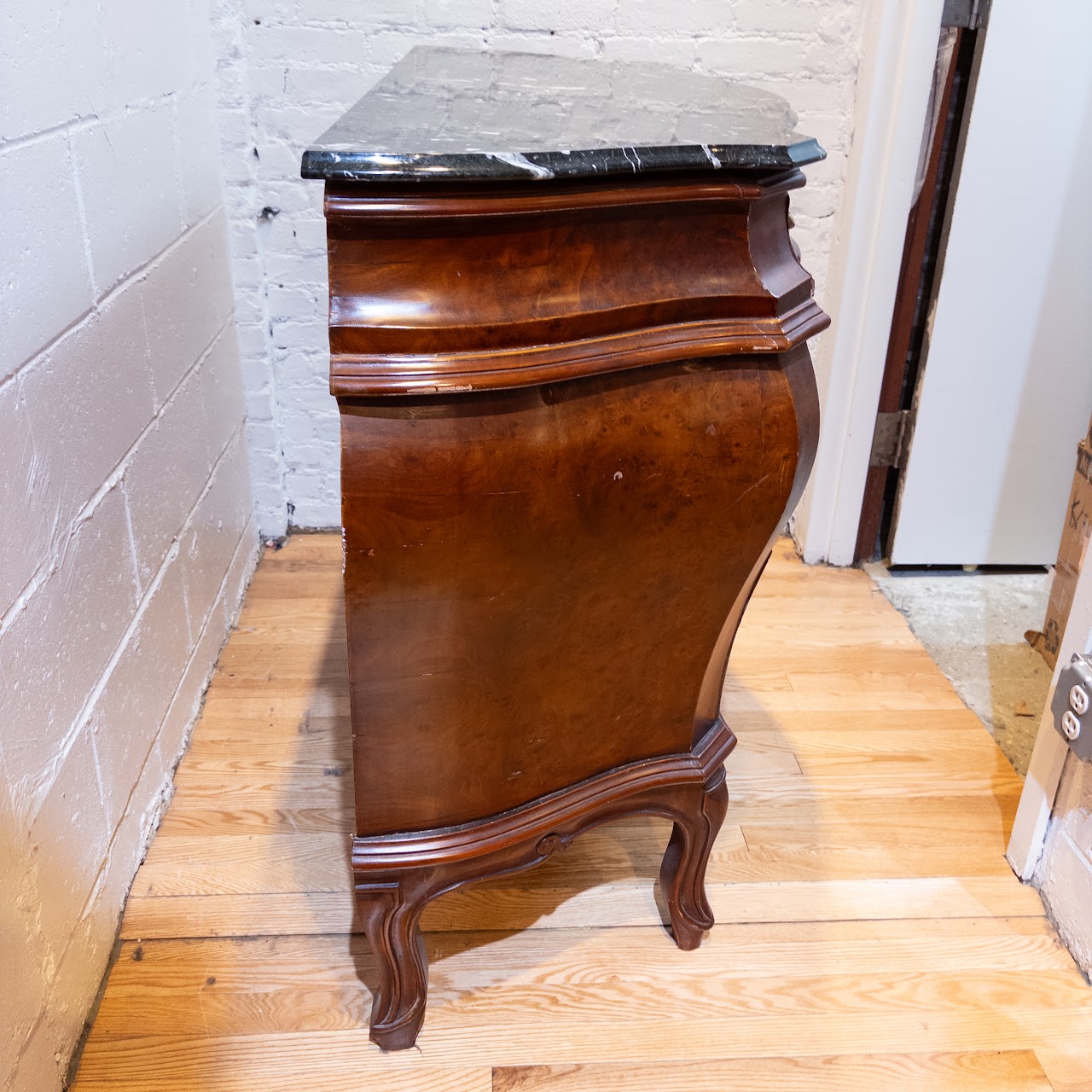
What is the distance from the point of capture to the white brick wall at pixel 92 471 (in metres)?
1.06

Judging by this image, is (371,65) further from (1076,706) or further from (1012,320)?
(1076,706)

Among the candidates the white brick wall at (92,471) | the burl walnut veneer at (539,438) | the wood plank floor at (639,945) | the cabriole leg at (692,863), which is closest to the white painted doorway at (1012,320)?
the wood plank floor at (639,945)

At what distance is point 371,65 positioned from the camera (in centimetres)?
189

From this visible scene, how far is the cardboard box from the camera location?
6.05 ft

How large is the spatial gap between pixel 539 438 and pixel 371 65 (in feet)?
4.46

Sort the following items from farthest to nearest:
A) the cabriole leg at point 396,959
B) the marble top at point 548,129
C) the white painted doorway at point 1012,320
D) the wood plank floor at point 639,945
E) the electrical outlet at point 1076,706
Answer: the white painted doorway at point 1012,320, the electrical outlet at point 1076,706, the wood plank floor at point 639,945, the cabriole leg at point 396,959, the marble top at point 548,129

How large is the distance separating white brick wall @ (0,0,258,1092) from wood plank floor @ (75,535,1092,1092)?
0.11 metres

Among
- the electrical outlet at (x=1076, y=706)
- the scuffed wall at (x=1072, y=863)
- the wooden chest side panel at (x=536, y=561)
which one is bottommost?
the scuffed wall at (x=1072, y=863)

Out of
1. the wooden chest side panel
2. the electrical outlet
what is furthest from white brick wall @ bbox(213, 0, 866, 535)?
the wooden chest side panel

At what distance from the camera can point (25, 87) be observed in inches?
43.3

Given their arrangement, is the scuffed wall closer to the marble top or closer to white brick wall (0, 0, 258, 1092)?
the marble top

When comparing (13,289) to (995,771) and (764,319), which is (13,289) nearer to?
(764,319)

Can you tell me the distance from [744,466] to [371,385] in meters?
0.36

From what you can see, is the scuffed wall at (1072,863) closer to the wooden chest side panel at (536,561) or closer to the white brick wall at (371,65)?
the wooden chest side panel at (536,561)
